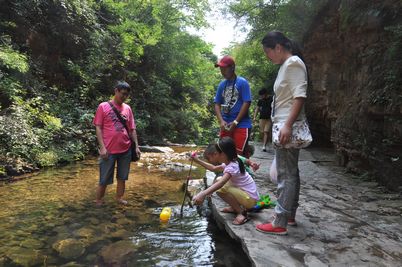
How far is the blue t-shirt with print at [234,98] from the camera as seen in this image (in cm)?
450

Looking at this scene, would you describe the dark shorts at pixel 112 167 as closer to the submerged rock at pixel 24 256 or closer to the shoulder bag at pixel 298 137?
the submerged rock at pixel 24 256

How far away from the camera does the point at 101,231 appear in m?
4.29

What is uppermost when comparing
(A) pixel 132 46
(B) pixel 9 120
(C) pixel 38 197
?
(A) pixel 132 46

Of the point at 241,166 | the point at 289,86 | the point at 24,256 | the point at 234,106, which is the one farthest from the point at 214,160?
the point at 24,256

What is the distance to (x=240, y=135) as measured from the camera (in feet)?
14.8

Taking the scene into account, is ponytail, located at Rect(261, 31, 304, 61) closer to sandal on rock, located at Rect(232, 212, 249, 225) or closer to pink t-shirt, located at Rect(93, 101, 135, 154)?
sandal on rock, located at Rect(232, 212, 249, 225)

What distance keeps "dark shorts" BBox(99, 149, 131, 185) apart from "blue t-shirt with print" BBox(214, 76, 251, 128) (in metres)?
1.72

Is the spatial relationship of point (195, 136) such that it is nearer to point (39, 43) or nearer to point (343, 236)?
point (39, 43)

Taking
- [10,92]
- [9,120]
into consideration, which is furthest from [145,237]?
[10,92]

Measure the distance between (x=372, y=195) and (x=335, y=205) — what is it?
898mm

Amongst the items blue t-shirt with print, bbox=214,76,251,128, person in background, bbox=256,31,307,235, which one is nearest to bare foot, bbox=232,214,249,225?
person in background, bbox=256,31,307,235

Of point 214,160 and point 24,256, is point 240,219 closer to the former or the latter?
point 214,160

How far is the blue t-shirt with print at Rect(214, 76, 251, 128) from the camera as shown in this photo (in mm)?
4500

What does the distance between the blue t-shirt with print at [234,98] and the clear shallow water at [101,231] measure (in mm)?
1464
